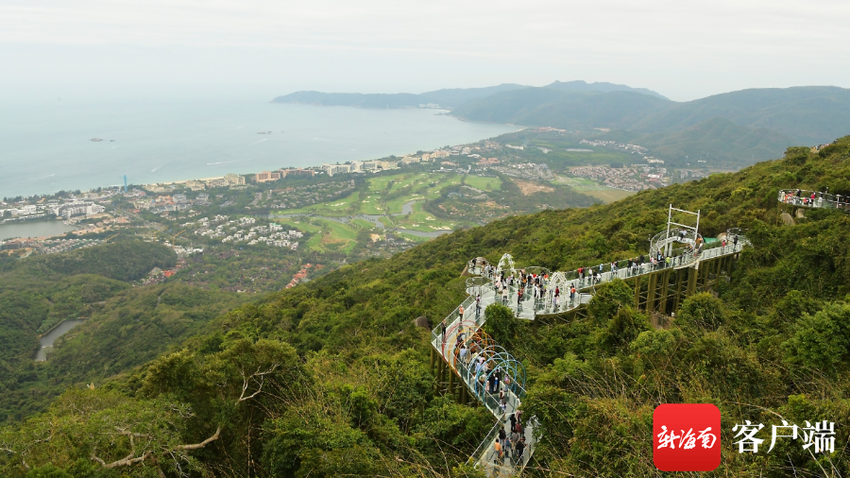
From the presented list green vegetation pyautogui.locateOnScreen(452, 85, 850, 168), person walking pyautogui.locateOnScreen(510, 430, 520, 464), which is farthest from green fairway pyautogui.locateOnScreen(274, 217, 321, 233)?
green vegetation pyautogui.locateOnScreen(452, 85, 850, 168)

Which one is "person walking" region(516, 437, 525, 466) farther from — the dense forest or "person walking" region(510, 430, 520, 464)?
the dense forest

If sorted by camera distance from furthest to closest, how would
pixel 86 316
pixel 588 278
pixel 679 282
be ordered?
pixel 86 316 → pixel 679 282 → pixel 588 278

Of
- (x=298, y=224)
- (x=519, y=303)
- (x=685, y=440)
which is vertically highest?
(x=685, y=440)

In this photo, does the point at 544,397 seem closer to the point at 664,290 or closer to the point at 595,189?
the point at 664,290

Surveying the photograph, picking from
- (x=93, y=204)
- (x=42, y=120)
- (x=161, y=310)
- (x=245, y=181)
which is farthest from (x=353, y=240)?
(x=42, y=120)

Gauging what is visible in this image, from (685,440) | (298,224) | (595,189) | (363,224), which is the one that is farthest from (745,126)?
(685,440)

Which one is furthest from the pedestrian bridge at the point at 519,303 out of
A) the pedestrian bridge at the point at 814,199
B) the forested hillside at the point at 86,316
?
the forested hillside at the point at 86,316
